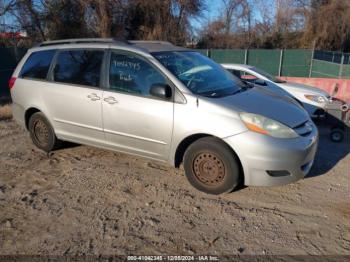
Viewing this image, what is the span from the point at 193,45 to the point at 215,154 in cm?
2881

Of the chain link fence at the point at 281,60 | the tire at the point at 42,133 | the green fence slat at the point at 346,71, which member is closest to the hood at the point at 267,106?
the tire at the point at 42,133

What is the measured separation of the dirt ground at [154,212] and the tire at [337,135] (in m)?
1.30

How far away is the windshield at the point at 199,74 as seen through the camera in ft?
14.2

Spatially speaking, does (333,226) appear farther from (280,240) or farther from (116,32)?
(116,32)

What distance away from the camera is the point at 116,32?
26.5 metres

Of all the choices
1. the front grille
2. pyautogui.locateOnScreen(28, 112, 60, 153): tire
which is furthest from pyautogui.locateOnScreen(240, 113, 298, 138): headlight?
pyautogui.locateOnScreen(28, 112, 60, 153): tire

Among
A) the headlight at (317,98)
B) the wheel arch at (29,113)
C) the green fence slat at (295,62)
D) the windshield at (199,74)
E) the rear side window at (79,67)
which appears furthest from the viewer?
the green fence slat at (295,62)

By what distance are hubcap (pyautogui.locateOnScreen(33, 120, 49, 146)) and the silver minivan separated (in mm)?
17

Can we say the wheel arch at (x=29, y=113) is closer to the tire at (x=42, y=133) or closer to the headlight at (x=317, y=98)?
the tire at (x=42, y=133)

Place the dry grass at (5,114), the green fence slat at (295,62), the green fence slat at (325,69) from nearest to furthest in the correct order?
the dry grass at (5,114), the green fence slat at (325,69), the green fence slat at (295,62)

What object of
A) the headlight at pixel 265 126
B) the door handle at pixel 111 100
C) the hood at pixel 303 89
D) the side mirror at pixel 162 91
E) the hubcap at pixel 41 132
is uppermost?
the side mirror at pixel 162 91

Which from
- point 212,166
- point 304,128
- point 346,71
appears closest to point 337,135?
point 304,128

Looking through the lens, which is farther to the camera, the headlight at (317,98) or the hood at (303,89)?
the hood at (303,89)

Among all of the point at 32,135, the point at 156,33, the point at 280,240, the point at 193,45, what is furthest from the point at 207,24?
the point at 280,240
